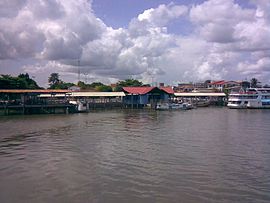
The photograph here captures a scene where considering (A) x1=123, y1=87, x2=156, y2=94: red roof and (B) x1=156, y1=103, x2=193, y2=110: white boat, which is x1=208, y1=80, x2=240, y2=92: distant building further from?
(B) x1=156, y1=103, x2=193, y2=110: white boat

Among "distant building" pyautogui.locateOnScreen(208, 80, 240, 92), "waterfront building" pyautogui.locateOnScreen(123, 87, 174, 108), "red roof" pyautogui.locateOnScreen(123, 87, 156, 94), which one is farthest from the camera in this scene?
"distant building" pyautogui.locateOnScreen(208, 80, 240, 92)

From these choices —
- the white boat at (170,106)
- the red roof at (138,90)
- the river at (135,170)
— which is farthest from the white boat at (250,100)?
the river at (135,170)

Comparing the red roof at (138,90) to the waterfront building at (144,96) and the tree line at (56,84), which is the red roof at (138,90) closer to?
the waterfront building at (144,96)

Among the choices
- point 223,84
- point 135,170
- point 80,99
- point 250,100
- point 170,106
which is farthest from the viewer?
point 223,84

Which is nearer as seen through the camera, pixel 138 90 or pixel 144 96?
pixel 144 96

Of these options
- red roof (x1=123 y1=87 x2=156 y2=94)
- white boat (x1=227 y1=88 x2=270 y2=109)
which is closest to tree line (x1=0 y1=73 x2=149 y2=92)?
red roof (x1=123 y1=87 x2=156 y2=94)

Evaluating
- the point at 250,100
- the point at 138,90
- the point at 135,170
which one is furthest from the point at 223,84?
the point at 135,170

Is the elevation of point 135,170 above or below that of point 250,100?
below

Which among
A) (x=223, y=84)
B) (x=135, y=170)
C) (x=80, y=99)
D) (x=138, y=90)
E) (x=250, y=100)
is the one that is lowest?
(x=135, y=170)

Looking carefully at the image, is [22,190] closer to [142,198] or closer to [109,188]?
[109,188]

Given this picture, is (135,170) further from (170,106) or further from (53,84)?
(53,84)

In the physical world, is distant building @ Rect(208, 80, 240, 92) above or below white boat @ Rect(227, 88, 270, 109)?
above

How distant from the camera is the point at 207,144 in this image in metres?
21.5

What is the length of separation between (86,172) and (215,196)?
19.2 ft
